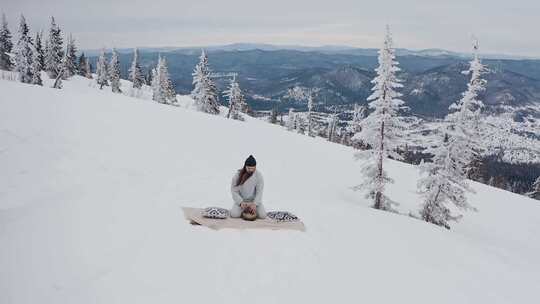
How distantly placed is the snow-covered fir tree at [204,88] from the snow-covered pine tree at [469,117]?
4410 centimetres

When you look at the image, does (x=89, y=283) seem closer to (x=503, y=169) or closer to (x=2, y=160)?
(x=2, y=160)

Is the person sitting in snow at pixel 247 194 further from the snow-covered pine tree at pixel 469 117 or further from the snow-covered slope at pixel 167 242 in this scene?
the snow-covered pine tree at pixel 469 117

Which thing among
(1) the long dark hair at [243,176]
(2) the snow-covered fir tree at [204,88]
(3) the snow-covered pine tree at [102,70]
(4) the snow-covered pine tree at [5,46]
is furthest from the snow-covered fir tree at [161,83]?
(1) the long dark hair at [243,176]

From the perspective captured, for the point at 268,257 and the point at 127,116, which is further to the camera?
the point at 127,116

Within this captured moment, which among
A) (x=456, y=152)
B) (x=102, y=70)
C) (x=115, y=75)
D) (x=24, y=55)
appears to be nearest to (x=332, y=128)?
(x=115, y=75)

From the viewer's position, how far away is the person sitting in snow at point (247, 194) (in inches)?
467

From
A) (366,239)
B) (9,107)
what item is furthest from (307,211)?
(9,107)

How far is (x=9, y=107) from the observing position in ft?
68.4

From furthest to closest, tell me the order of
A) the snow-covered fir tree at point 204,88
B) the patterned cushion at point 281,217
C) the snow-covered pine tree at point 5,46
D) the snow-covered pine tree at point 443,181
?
the snow-covered pine tree at point 5,46 < the snow-covered fir tree at point 204,88 < the snow-covered pine tree at point 443,181 < the patterned cushion at point 281,217

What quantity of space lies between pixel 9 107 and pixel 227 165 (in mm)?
11425

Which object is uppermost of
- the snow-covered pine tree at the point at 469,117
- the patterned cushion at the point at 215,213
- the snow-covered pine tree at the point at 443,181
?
the snow-covered pine tree at the point at 469,117

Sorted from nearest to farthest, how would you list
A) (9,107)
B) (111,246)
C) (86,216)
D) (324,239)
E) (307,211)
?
(111,246)
(86,216)
(324,239)
(307,211)
(9,107)

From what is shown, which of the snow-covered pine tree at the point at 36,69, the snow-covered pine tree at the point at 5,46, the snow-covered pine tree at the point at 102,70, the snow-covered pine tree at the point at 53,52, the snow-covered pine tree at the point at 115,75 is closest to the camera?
the snow-covered pine tree at the point at 36,69

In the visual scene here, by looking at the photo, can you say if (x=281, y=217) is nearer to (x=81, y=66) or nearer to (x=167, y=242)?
(x=167, y=242)
